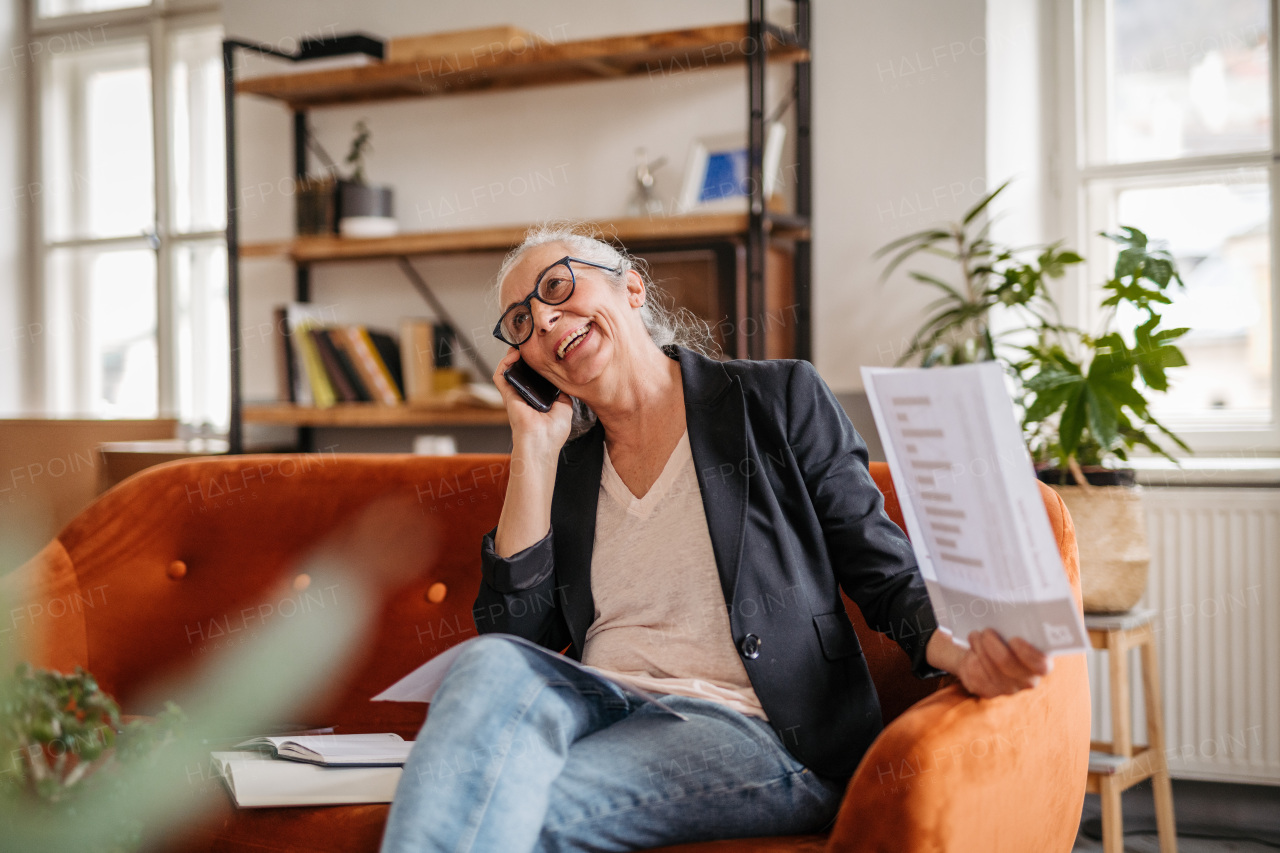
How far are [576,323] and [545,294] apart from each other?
61 millimetres

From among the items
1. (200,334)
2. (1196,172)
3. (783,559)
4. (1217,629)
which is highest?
(1196,172)

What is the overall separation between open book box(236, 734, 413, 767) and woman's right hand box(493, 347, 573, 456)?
446 mm

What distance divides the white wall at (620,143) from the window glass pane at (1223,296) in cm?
61

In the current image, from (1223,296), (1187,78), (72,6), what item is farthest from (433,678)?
(72,6)

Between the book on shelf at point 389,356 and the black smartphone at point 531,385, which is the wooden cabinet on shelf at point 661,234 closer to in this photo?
the book on shelf at point 389,356

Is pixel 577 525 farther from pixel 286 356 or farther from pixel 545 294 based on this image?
pixel 286 356

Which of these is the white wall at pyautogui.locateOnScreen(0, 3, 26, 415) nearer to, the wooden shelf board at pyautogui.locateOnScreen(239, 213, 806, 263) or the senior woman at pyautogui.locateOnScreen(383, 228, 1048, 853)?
the wooden shelf board at pyautogui.locateOnScreen(239, 213, 806, 263)

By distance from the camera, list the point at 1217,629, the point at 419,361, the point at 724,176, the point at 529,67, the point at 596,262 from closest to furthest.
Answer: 1. the point at 596,262
2. the point at 1217,629
3. the point at 724,176
4. the point at 529,67
5. the point at 419,361

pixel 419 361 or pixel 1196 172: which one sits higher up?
pixel 1196 172

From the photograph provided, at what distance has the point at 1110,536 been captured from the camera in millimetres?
2137

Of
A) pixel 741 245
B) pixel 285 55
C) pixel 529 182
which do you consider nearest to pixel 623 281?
pixel 741 245

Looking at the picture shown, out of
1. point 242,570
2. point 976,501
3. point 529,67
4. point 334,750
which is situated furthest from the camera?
point 529,67

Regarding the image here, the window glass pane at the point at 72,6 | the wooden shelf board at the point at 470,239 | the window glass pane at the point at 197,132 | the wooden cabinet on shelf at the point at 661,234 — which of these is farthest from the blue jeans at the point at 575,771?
the window glass pane at the point at 72,6

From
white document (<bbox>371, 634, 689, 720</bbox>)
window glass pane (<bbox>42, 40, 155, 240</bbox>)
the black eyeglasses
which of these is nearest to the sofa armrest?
white document (<bbox>371, 634, 689, 720</bbox>)
